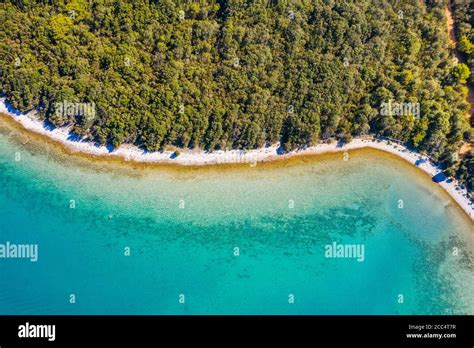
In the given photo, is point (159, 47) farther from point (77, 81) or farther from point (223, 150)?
point (223, 150)

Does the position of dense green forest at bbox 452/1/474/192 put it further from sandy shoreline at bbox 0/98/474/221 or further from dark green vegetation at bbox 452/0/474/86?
sandy shoreline at bbox 0/98/474/221

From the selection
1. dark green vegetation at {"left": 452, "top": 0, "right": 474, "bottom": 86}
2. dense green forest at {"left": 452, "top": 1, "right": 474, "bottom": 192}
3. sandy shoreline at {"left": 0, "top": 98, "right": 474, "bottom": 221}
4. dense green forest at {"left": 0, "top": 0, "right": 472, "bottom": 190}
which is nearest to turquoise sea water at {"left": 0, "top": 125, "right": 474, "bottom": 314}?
sandy shoreline at {"left": 0, "top": 98, "right": 474, "bottom": 221}

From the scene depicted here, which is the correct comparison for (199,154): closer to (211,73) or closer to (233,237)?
(211,73)

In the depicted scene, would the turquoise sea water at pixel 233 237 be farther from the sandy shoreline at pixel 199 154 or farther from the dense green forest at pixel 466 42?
the dense green forest at pixel 466 42

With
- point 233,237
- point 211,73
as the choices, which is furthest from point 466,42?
point 233,237

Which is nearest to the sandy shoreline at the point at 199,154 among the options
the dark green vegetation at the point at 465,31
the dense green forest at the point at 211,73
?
the dense green forest at the point at 211,73
